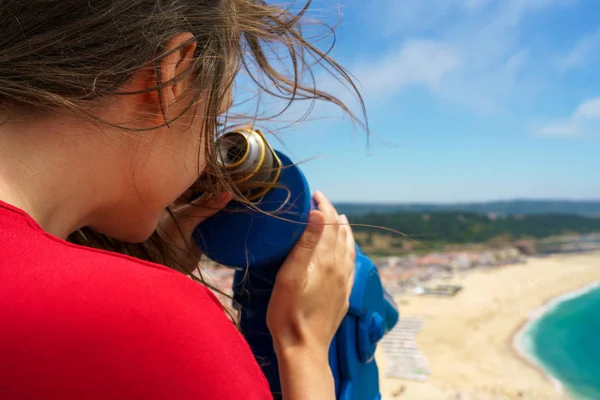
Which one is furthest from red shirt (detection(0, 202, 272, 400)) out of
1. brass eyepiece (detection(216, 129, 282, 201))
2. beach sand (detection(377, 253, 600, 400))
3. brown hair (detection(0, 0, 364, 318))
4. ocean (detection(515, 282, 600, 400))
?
ocean (detection(515, 282, 600, 400))

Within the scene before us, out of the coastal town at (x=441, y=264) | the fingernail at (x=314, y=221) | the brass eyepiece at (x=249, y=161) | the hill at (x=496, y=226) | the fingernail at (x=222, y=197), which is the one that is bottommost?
the coastal town at (x=441, y=264)

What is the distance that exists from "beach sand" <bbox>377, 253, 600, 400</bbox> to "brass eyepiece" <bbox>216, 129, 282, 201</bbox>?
6.61 metres

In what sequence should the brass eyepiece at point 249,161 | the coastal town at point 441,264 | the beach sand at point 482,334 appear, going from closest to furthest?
the brass eyepiece at point 249,161
the beach sand at point 482,334
the coastal town at point 441,264

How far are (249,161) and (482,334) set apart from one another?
17.4 metres

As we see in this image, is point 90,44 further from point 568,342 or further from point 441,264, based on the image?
point 441,264

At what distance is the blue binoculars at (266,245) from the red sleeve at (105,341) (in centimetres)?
41

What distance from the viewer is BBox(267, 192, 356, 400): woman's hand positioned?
2.04 ft

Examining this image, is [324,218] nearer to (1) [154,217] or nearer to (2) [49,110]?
(1) [154,217]

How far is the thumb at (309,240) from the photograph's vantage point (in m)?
0.75

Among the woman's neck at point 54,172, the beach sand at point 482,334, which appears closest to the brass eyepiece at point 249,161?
the woman's neck at point 54,172

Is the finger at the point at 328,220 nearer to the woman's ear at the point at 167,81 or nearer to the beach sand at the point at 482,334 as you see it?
the woman's ear at the point at 167,81

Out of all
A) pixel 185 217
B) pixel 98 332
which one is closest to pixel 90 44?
pixel 98 332

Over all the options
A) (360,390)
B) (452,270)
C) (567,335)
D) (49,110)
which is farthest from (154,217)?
(452,270)

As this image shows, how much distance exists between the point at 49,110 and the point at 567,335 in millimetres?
20335
